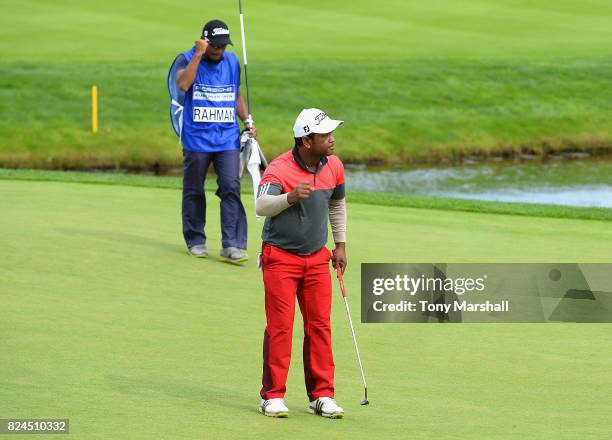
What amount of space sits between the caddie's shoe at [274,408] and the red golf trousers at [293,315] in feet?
0.13

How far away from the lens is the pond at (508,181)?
73.1 ft

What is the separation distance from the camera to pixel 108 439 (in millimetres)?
6617

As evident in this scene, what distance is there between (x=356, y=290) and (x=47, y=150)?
53.5 feet

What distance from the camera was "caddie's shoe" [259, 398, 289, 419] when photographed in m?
7.22

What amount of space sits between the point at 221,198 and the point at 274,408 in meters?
5.52

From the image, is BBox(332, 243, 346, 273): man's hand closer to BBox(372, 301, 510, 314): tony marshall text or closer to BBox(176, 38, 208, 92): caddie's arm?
BBox(372, 301, 510, 314): tony marshall text

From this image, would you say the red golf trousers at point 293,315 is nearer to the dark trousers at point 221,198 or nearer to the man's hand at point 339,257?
the man's hand at point 339,257

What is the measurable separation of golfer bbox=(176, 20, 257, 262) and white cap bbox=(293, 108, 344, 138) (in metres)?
4.99

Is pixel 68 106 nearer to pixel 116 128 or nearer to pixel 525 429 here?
pixel 116 128

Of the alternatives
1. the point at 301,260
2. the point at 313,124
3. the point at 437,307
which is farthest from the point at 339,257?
the point at 437,307

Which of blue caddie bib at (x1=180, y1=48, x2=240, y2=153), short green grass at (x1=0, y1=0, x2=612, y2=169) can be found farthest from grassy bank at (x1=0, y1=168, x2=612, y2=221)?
short green grass at (x1=0, y1=0, x2=612, y2=169)

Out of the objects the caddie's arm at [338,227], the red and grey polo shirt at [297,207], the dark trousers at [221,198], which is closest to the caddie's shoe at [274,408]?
the red and grey polo shirt at [297,207]

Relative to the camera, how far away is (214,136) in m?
12.5

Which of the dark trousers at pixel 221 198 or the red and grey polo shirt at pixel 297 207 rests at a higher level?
the red and grey polo shirt at pixel 297 207
